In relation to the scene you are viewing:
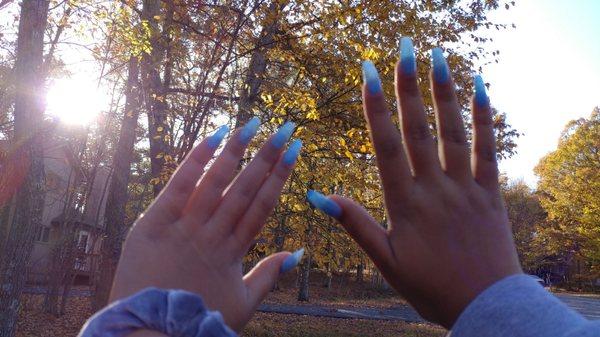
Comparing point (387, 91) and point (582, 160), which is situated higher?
point (582, 160)

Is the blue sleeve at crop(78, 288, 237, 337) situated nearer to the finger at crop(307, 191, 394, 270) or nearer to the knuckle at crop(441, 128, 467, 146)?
the finger at crop(307, 191, 394, 270)

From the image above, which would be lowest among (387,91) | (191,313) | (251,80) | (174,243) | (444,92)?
(191,313)

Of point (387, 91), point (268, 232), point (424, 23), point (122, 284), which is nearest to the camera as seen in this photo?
point (122, 284)

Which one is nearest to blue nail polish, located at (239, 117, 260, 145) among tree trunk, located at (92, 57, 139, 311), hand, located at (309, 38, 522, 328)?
hand, located at (309, 38, 522, 328)

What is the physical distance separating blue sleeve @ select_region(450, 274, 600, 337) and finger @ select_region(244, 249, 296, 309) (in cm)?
37

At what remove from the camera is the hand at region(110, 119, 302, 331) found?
95 cm

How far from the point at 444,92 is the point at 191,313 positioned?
0.62 m

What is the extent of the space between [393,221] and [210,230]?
334 mm

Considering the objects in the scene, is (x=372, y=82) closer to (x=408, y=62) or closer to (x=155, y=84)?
(x=408, y=62)

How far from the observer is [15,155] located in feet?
23.0

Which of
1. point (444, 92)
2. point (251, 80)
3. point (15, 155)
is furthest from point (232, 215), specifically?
point (251, 80)

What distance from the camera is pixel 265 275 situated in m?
1.11

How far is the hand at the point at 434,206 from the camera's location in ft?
3.11

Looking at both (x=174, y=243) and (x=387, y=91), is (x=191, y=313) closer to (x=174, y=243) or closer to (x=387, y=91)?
(x=174, y=243)
